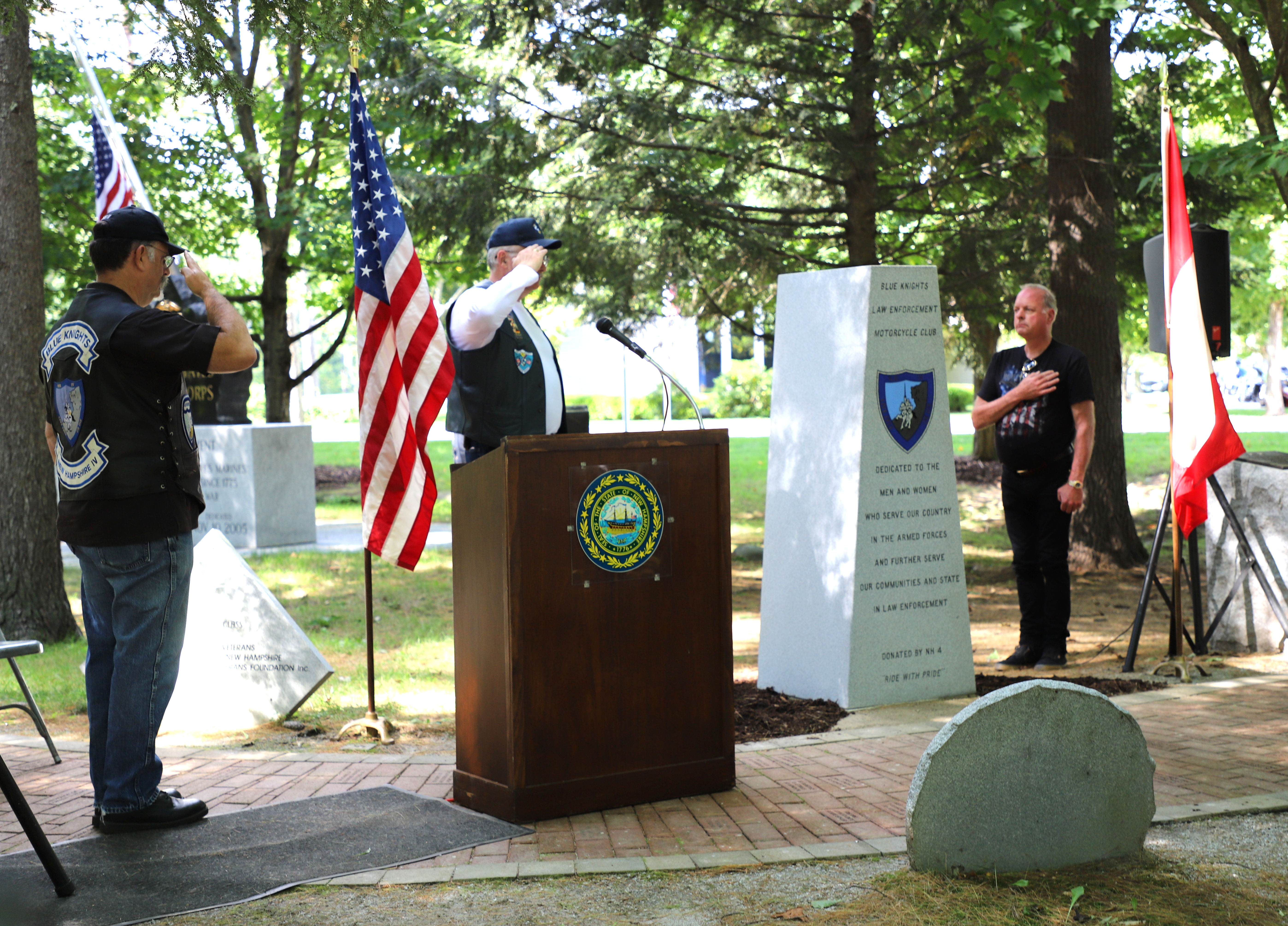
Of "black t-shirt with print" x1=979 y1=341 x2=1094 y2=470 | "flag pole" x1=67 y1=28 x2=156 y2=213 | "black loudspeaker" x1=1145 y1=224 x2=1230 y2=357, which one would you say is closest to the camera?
"black t-shirt with print" x1=979 y1=341 x2=1094 y2=470

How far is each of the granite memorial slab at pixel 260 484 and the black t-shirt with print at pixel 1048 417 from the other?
28.0ft

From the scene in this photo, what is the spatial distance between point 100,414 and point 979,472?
661 inches

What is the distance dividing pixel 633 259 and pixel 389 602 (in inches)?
162

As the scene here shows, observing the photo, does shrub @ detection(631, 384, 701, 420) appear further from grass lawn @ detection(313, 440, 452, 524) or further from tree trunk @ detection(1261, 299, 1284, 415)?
tree trunk @ detection(1261, 299, 1284, 415)

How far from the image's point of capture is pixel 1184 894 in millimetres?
3283

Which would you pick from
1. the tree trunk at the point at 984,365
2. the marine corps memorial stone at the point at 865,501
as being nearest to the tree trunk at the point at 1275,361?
the tree trunk at the point at 984,365

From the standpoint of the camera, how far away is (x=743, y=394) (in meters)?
36.9

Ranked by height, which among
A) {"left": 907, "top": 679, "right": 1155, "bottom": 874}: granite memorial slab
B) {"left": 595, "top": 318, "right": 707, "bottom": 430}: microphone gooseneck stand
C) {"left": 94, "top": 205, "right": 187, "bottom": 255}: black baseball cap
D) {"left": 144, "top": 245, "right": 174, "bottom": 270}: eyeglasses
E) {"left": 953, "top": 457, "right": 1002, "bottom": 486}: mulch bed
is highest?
{"left": 94, "top": 205, "right": 187, "bottom": 255}: black baseball cap

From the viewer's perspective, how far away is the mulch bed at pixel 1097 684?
19.6 ft

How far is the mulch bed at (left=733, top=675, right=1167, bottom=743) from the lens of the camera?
17.9 feet

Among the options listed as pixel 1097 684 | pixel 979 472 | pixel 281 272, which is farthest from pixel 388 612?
pixel 979 472

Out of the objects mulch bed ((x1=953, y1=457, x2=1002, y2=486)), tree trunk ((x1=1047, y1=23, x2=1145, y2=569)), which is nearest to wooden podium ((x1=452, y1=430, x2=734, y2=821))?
tree trunk ((x1=1047, y1=23, x2=1145, y2=569))

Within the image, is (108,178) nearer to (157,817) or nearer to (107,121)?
(107,121)

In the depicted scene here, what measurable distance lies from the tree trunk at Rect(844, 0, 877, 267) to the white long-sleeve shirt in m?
6.20
